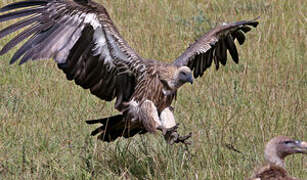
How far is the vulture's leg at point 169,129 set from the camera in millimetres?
5812

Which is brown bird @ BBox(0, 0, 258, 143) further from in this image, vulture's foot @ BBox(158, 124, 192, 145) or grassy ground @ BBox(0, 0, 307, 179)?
grassy ground @ BBox(0, 0, 307, 179)

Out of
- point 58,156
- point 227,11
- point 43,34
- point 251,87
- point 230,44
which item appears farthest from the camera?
point 227,11

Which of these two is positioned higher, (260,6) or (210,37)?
(260,6)

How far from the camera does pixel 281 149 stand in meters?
5.10

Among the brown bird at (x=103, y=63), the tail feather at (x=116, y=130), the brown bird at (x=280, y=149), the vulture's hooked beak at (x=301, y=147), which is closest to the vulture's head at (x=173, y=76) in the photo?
the brown bird at (x=103, y=63)

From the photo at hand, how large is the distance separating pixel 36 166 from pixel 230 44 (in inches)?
98.4

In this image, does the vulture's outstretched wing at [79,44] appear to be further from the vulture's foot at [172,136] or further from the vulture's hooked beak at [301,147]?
the vulture's hooked beak at [301,147]

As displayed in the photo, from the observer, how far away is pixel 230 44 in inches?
283

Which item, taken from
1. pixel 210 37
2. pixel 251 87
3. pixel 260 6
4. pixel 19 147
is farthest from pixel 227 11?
pixel 19 147

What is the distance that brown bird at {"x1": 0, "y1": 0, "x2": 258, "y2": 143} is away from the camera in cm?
562

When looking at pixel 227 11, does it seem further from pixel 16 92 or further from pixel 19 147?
pixel 19 147

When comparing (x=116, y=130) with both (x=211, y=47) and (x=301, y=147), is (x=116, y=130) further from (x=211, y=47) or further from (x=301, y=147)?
(x=301, y=147)

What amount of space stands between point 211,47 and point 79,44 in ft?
5.21

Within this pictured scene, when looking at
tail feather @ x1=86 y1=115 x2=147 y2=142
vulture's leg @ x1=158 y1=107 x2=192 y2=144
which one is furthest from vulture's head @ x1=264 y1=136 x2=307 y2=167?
tail feather @ x1=86 y1=115 x2=147 y2=142
